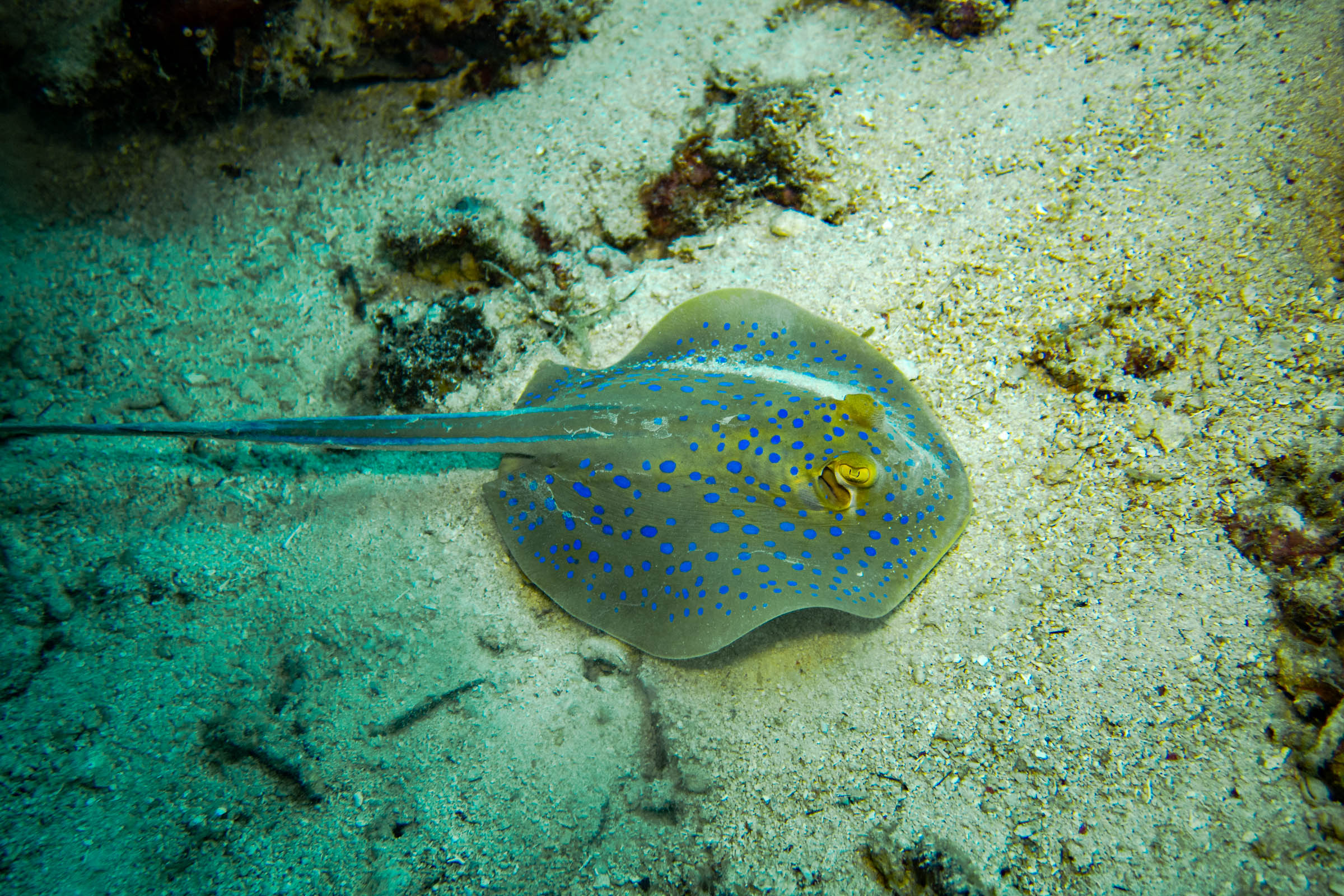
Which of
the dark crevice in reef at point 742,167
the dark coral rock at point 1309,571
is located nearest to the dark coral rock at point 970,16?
the dark crevice in reef at point 742,167

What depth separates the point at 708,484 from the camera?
3.43m

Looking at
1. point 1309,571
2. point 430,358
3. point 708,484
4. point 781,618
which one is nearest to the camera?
point 1309,571

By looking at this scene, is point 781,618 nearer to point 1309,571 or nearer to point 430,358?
point 1309,571

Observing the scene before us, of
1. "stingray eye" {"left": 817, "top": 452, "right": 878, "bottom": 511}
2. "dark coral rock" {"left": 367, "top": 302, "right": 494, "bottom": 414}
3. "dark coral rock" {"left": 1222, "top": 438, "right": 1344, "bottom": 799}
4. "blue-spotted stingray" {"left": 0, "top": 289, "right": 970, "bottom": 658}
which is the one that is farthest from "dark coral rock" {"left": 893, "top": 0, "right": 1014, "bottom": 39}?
"dark coral rock" {"left": 367, "top": 302, "right": 494, "bottom": 414}

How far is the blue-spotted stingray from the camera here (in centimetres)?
318

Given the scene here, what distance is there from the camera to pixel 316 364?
4883mm

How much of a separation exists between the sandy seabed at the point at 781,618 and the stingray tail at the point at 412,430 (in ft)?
2.63

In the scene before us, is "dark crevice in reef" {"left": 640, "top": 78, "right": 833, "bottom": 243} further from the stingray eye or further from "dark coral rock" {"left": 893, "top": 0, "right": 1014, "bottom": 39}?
the stingray eye

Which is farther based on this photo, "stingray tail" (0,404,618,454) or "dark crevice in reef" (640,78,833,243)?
"dark crevice in reef" (640,78,833,243)

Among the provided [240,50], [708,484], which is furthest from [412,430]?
[240,50]

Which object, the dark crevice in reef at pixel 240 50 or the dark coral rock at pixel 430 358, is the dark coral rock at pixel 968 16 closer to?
the dark crevice in reef at pixel 240 50

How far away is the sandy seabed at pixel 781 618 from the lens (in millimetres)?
2887

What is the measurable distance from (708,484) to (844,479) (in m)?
0.81

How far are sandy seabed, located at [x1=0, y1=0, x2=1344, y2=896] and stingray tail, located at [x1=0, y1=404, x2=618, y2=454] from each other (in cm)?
80
